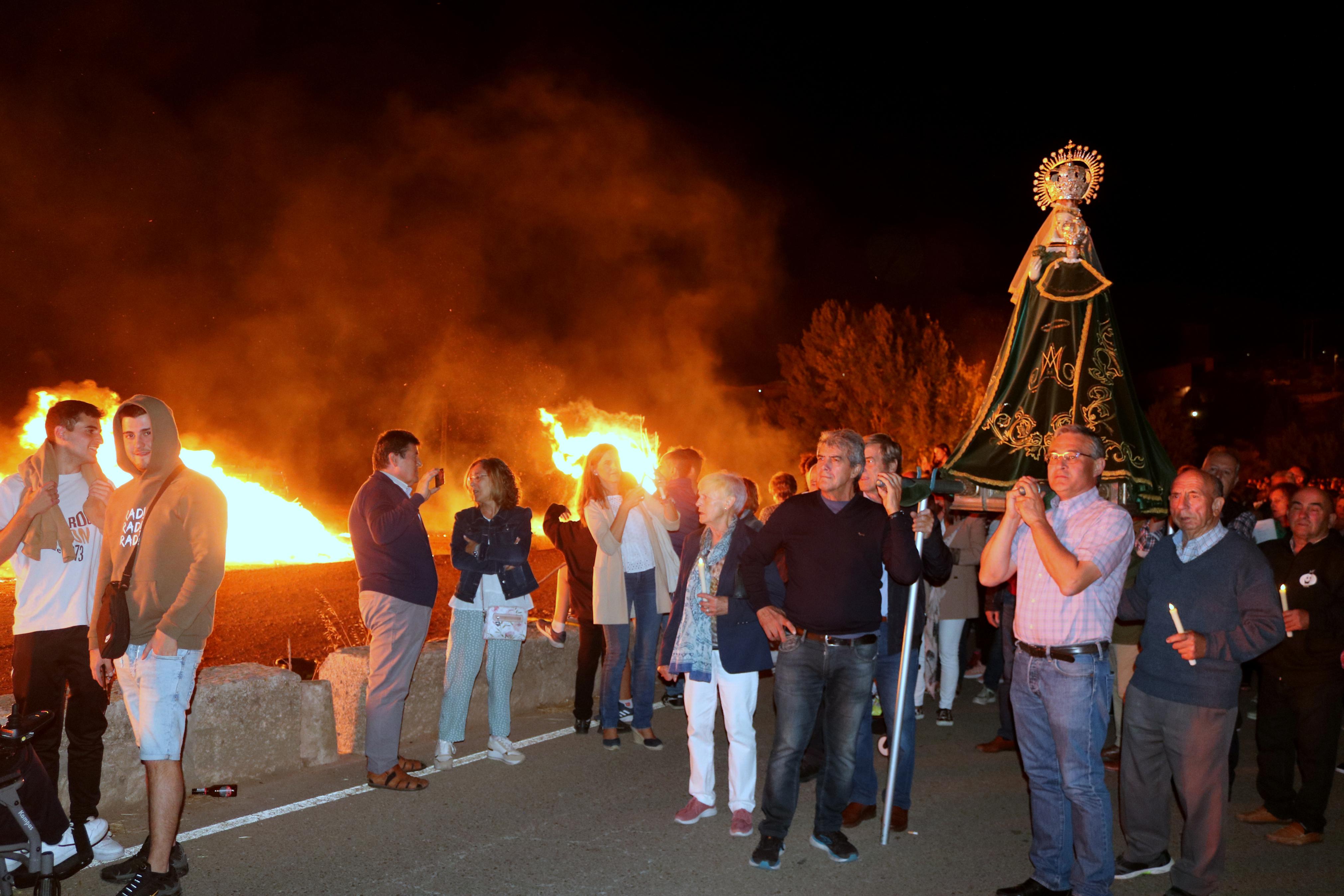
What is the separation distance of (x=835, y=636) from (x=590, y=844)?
1.69m

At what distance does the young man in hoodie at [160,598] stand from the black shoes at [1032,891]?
3.70 m

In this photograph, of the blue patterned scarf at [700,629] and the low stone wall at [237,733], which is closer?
the low stone wall at [237,733]

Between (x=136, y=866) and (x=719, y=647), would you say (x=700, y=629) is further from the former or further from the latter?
(x=136, y=866)

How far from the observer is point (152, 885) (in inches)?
159

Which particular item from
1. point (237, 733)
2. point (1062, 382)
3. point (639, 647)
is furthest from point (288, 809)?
point (1062, 382)

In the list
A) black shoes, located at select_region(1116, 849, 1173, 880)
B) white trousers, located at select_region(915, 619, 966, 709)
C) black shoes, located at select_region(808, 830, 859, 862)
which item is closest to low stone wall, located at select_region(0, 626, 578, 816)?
black shoes, located at select_region(808, 830, 859, 862)

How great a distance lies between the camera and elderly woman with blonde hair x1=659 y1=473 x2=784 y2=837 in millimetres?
5215

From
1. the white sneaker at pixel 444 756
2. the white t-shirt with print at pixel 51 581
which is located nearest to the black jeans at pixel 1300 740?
the white sneaker at pixel 444 756

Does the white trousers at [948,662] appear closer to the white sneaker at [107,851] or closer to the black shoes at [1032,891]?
the black shoes at [1032,891]

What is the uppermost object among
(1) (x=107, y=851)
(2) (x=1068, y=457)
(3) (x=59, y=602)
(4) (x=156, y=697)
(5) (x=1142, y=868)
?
(2) (x=1068, y=457)

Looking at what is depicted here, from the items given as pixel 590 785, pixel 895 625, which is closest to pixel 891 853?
pixel 895 625

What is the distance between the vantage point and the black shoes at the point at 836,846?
15.8ft

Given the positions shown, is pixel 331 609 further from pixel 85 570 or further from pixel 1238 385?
pixel 1238 385

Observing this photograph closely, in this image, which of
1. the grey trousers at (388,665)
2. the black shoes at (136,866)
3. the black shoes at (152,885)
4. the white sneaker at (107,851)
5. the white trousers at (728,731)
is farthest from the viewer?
the grey trousers at (388,665)
